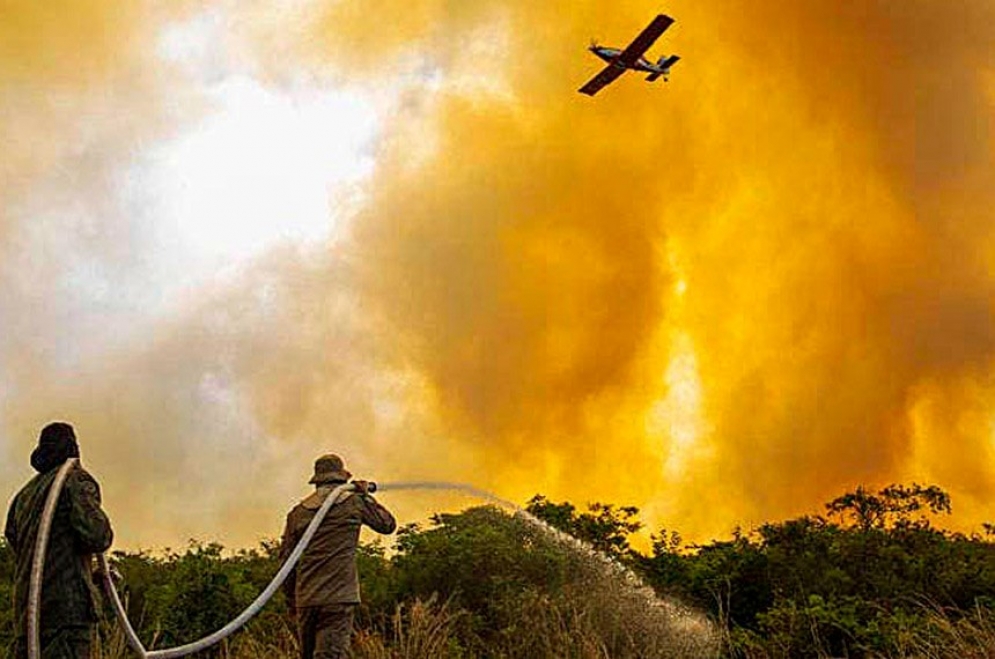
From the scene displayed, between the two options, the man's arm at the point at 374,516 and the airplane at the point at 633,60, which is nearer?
the man's arm at the point at 374,516

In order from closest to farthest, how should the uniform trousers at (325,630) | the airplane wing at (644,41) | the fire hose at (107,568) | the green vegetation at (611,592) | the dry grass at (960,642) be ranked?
the fire hose at (107,568)
the uniform trousers at (325,630)
the dry grass at (960,642)
the green vegetation at (611,592)
the airplane wing at (644,41)

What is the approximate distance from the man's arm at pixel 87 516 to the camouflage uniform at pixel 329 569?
11.0 feet

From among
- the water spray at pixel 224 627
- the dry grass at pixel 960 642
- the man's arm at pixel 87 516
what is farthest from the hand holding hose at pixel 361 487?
the dry grass at pixel 960 642

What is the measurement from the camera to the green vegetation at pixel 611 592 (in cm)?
1645

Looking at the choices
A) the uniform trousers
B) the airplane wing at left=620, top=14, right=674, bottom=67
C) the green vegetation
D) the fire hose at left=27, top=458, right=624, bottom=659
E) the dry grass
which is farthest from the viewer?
the airplane wing at left=620, top=14, right=674, bottom=67

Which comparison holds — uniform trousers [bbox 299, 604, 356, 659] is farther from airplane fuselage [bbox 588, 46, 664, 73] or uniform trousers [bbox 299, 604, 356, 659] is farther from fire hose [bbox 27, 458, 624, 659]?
airplane fuselage [bbox 588, 46, 664, 73]

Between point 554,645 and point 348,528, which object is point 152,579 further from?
point 348,528

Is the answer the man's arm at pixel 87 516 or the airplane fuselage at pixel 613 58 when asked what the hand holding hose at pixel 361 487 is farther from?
the airplane fuselage at pixel 613 58

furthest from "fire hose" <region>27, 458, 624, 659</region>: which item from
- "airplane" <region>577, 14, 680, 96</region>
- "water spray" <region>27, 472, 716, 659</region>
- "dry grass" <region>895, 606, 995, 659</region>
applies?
"airplane" <region>577, 14, 680, 96</region>

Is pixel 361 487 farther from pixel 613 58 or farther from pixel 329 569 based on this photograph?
pixel 613 58

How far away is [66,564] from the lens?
31.5ft

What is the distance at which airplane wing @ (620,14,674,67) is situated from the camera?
3945 centimetres

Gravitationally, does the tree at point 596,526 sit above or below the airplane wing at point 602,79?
below

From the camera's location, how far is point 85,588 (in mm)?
9680
